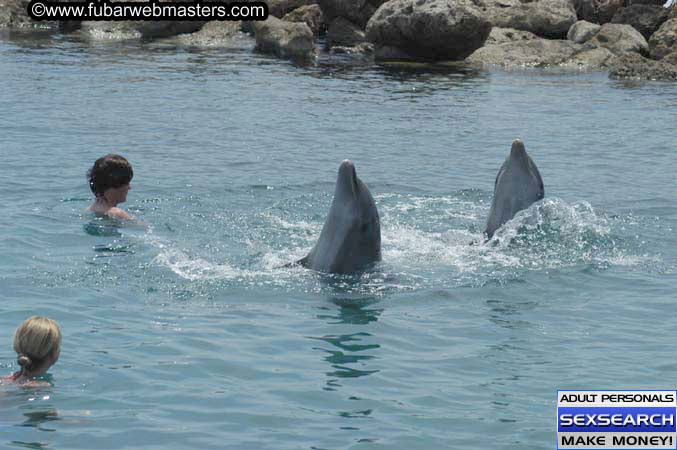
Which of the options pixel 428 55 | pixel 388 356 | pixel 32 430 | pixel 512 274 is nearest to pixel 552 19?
pixel 428 55

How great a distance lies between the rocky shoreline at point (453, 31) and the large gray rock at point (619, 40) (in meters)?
0.03

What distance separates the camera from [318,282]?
9414 mm

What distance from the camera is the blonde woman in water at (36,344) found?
647 cm

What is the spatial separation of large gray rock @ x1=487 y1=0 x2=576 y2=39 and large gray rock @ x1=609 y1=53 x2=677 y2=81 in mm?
6382

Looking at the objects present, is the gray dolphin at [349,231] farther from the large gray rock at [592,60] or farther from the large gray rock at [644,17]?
the large gray rock at [644,17]

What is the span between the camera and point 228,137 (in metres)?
18.0

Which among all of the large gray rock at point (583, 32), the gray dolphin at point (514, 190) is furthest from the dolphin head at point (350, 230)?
the large gray rock at point (583, 32)

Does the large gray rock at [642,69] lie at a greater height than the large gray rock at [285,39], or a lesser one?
lesser

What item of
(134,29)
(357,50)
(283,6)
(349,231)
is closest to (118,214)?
(349,231)

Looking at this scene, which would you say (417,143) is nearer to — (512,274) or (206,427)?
(512,274)

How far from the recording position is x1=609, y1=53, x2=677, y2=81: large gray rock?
2702 cm

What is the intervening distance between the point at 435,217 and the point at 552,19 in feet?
74.5

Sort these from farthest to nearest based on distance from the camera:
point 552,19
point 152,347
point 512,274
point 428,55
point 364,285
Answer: point 552,19 < point 428,55 < point 512,274 < point 364,285 < point 152,347

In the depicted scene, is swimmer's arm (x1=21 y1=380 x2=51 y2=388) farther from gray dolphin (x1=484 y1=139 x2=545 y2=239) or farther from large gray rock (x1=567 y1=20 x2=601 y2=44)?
large gray rock (x1=567 y1=20 x2=601 y2=44)
